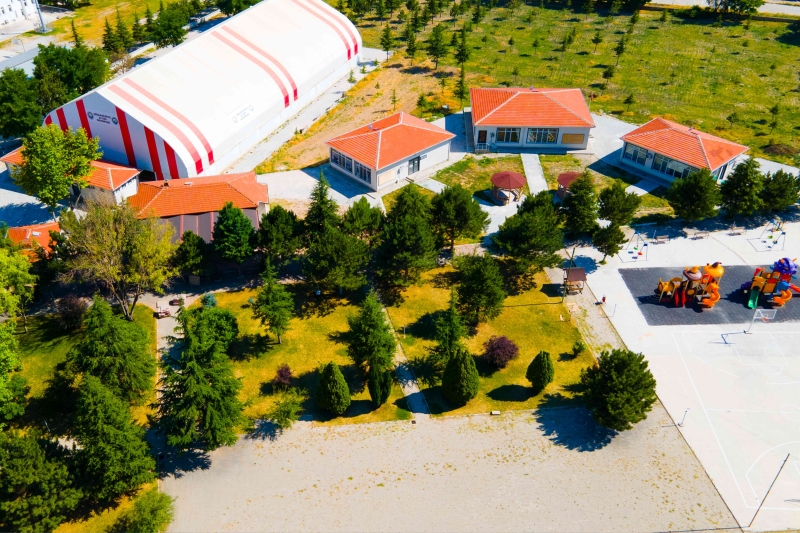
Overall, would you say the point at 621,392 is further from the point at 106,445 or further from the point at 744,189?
the point at 744,189

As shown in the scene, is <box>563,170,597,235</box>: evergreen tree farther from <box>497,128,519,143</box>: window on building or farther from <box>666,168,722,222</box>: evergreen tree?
<box>497,128,519,143</box>: window on building

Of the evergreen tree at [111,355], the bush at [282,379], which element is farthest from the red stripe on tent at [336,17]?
the evergreen tree at [111,355]

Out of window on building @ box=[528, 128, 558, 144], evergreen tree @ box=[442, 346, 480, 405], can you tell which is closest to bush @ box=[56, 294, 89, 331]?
evergreen tree @ box=[442, 346, 480, 405]

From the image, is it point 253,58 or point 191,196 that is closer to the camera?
point 191,196

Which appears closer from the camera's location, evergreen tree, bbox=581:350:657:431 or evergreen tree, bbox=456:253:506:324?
evergreen tree, bbox=581:350:657:431

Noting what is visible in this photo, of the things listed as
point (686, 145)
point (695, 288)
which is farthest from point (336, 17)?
point (695, 288)

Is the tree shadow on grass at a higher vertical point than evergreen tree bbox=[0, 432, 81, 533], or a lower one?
lower

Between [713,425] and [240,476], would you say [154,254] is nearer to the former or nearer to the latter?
[240,476]
